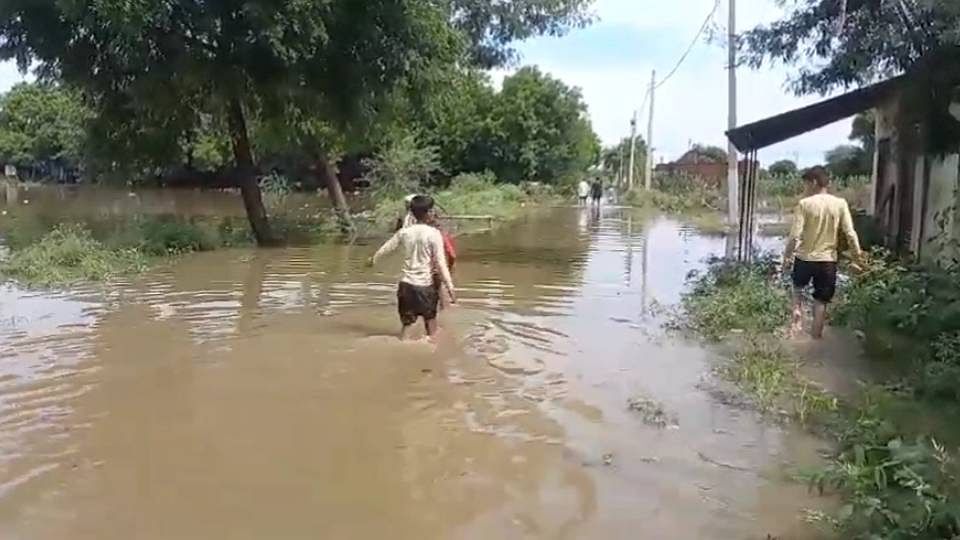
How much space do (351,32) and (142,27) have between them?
418cm

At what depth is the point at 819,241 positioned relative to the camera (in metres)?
10.2

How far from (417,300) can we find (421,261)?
40 cm

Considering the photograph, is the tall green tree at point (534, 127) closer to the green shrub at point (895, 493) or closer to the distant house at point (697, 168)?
the distant house at point (697, 168)

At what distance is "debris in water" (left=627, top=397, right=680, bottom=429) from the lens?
23.3ft

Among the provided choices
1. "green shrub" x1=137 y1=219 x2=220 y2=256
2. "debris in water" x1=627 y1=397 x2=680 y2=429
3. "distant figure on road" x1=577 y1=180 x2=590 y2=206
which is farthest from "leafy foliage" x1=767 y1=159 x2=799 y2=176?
"debris in water" x1=627 y1=397 x2=680 y2=429

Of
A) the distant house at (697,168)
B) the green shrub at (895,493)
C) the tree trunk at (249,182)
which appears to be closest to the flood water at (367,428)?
the green shrub at (895,493)

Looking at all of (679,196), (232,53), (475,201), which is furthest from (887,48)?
(679,196)

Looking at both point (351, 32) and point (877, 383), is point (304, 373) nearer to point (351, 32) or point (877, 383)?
point (877, 383)

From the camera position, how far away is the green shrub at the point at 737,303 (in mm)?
10903

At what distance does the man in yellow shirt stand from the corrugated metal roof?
4120 mm

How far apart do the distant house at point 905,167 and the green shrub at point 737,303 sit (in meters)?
2.07

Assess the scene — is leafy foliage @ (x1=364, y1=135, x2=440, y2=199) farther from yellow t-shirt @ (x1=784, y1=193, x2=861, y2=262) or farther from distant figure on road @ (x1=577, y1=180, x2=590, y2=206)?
yellow t-shirt @ (x1=784, y1=193, x2=861, y2=262)

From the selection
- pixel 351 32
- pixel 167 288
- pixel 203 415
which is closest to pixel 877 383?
pixel 203 415

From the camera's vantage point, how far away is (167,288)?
1451cm
